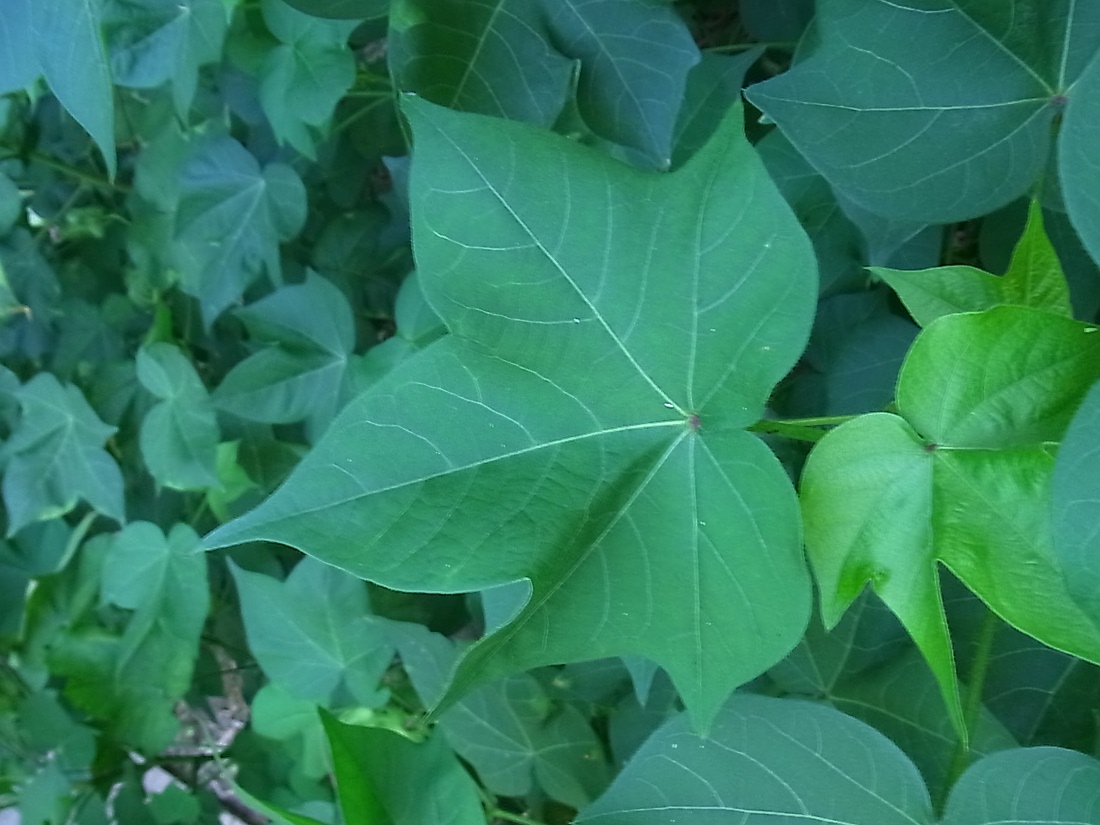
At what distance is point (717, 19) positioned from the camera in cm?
76

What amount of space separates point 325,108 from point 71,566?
0.85m

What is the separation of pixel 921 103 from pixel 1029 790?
36cm

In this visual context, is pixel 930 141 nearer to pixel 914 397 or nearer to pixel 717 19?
pixel 914 397

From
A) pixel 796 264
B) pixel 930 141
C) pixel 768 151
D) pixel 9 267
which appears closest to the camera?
pixel 796 264

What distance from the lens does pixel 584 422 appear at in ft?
1.29

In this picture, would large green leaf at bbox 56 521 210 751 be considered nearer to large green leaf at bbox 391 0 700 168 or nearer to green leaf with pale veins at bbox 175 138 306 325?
green leaf with pale veins at bbox 175 138 306 325

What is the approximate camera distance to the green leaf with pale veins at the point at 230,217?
0.88 m

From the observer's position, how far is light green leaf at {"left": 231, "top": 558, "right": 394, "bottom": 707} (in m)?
0.85

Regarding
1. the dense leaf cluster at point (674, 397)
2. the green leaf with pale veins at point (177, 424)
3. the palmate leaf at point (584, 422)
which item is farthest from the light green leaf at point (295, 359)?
the palmate leaf at point (584, 422)

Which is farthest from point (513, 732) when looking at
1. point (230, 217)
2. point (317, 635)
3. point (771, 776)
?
point (230, 217)

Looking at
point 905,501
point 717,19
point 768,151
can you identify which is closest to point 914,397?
point 905,501

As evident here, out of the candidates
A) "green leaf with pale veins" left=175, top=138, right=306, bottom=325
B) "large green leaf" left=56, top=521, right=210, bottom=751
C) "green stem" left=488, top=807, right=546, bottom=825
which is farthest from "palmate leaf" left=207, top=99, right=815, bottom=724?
"large green leaf" left=56, top=521, right=210, bottom=751

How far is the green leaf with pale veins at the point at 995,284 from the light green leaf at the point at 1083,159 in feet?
0.14

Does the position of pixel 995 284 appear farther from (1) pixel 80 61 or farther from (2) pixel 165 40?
(2) pixel 165 40
